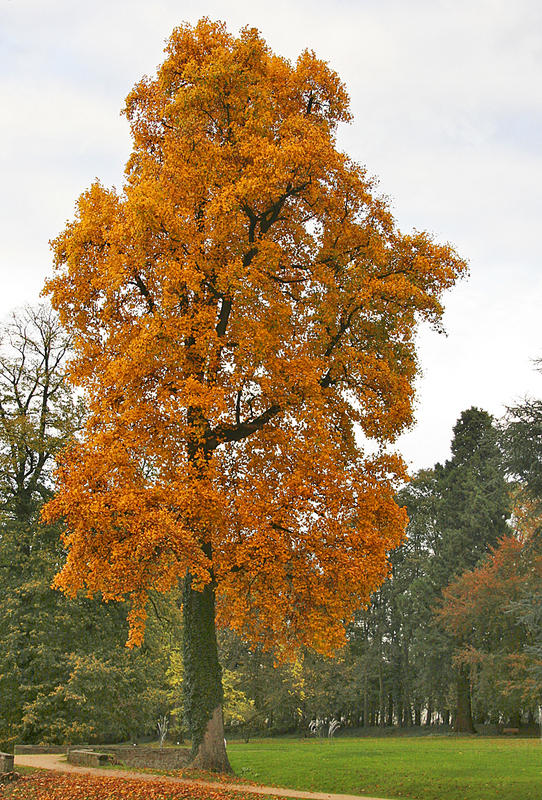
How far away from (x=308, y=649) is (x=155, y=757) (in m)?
22.5

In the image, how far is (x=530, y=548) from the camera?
59.7ft

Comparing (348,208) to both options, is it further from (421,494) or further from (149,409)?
(421,494)

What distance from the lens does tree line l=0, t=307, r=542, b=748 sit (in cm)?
2108

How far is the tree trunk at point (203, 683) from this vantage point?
46.6 feet

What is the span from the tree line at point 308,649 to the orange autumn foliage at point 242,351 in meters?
3.72

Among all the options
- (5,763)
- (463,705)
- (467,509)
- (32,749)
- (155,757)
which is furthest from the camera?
(467,509)

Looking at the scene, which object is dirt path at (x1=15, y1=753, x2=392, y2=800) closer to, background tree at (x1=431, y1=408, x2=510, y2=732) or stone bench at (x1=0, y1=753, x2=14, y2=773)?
stone bench at (x1=0, y1=753, x2=14, y2=773)

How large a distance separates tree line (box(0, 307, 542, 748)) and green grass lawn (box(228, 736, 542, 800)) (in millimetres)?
2361

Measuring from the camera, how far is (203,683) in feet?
48.1

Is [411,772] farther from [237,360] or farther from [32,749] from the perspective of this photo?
[237,360]

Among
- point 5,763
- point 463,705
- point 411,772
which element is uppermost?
point 5,763

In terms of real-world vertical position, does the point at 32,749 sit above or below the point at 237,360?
below

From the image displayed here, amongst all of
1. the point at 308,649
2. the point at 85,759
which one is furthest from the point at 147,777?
the point at 308,649

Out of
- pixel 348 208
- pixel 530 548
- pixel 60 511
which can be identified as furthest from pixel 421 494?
pixel 60 511
